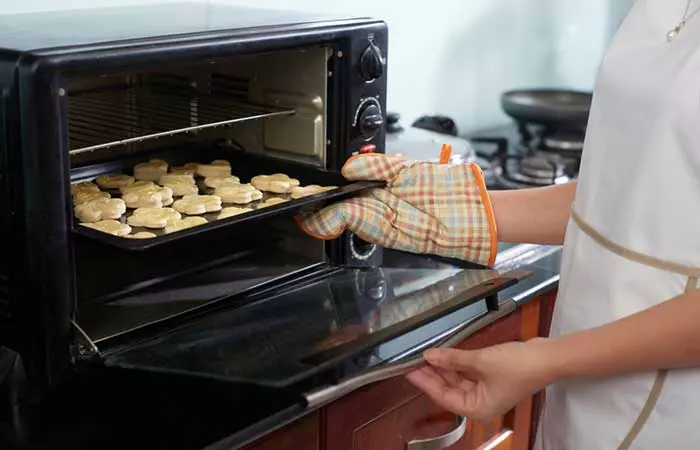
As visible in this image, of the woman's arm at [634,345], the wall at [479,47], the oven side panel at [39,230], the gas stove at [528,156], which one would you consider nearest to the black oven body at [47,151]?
the oven side panel at [39,230]

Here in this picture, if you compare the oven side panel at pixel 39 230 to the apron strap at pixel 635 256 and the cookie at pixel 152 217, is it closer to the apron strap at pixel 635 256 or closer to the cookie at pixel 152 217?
the cookie at pixel 152 217

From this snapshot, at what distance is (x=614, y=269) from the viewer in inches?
41.0

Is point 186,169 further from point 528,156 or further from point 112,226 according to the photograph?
point 528,156

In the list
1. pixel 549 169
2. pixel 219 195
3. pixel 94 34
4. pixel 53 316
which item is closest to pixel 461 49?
pixel 549 169

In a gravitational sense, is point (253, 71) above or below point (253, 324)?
above

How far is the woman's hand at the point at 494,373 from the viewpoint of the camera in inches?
38.6

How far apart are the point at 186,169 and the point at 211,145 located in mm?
81

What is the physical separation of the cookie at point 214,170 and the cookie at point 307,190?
11 centimetres

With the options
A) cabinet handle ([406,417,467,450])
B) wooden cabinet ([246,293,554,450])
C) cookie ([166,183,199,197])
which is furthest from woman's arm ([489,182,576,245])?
cookie ([166,183,199,197])

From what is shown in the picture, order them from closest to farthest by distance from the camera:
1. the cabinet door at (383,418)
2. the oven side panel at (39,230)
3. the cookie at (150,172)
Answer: the oven side panel at (39,230) → the cabinet door at (383,418) → the cookie at (150,172)

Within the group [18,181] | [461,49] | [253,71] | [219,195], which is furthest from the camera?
[461,49]

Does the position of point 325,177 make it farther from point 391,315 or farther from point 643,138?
point 643,138

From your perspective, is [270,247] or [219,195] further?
[270,247]

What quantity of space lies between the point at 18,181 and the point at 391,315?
393mm
